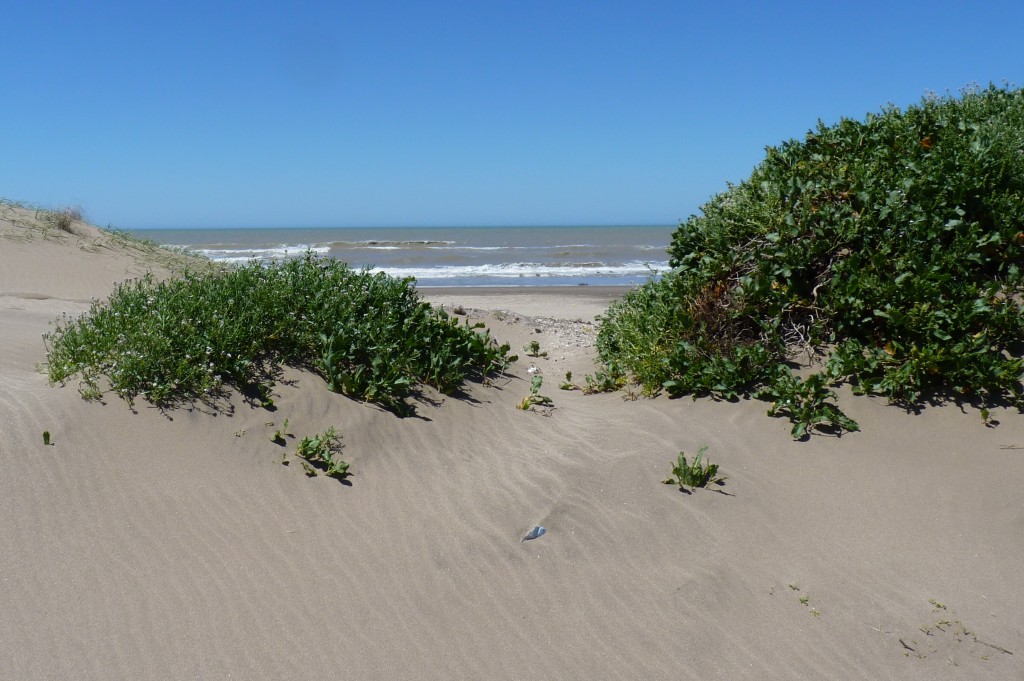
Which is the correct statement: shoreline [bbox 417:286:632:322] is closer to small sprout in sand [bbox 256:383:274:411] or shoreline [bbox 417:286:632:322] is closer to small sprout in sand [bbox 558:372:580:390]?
small sprout in sand [bbox 558:372:580:390]

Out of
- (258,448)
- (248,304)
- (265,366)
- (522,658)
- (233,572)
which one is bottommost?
(522,658)

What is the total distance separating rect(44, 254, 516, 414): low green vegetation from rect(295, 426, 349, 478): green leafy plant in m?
0.44

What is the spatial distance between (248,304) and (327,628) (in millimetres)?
2824

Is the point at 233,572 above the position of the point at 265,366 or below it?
below

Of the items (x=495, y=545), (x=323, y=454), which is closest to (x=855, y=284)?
(x=495, y=545)

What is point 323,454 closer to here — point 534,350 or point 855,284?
point 855,284

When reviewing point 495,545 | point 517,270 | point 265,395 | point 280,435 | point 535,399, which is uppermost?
point 265,395

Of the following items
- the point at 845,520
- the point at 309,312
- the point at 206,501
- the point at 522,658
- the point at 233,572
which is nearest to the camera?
the point at 522,658

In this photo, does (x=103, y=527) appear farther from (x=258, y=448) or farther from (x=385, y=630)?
(x=385, y=630)

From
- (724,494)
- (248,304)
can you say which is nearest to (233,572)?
(248,304)

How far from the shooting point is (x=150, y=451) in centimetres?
450

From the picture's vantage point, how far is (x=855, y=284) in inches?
229

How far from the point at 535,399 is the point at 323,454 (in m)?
2.13

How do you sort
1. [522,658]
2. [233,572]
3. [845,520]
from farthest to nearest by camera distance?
[845,520] → [233,572] → [522,658]
